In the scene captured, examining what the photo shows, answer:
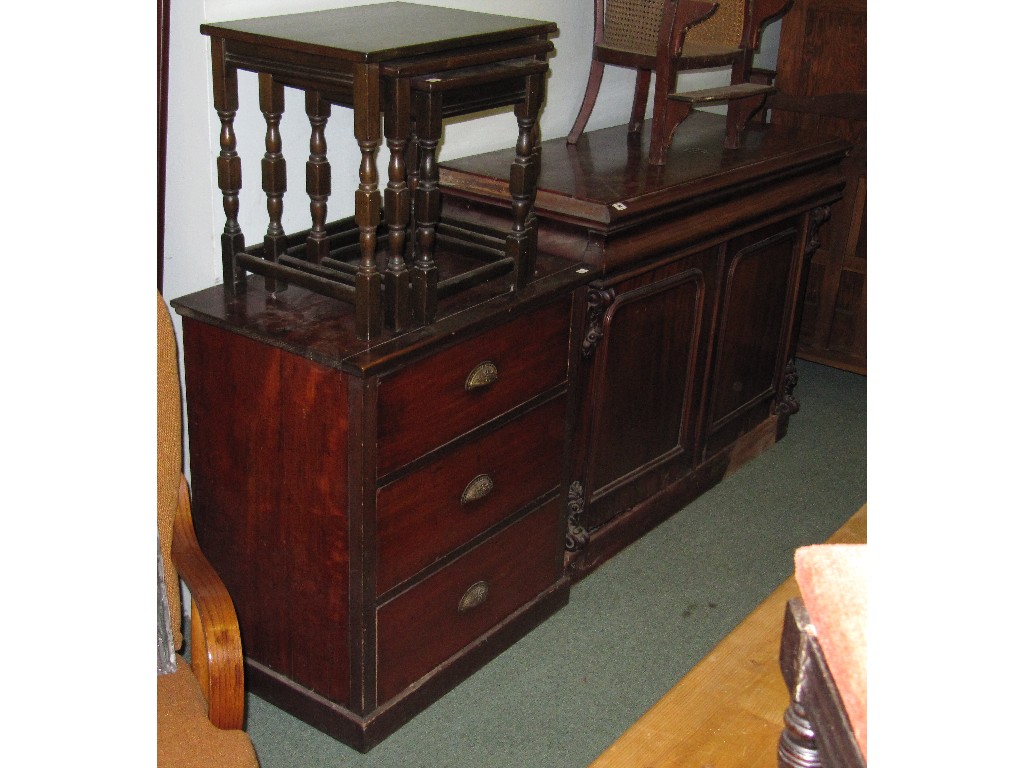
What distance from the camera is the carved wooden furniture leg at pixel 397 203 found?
198cm

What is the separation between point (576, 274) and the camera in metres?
2.48

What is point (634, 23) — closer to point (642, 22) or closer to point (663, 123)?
point (642, 22)

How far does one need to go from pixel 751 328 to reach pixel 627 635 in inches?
43.7

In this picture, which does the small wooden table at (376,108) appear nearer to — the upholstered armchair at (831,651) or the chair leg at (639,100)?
the chair leg at (639,100)

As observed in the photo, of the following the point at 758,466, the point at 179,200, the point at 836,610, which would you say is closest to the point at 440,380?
the point at 179,200

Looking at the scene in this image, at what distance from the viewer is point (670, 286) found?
2.90 meters

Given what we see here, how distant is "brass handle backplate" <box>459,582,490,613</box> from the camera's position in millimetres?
2445

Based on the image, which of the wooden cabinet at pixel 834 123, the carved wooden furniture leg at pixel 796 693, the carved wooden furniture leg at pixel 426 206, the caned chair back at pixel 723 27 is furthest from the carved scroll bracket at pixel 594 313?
the wooden cabinet at pixel 834 123

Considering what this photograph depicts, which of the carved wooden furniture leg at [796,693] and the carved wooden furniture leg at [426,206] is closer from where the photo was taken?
the carved wooden furniture leg at [796,693]

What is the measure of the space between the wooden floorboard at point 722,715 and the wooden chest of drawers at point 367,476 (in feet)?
2.29

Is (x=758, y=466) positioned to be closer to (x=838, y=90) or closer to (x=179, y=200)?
(x=838, y=90)

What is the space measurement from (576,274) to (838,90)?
1.97 meters

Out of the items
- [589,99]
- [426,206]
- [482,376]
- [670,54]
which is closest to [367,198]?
[426,206]

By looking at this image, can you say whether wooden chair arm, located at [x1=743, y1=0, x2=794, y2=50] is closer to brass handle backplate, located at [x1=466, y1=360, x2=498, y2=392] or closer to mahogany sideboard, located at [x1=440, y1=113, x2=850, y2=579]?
mahogany sideboard, located at [x1=440, y1=113, x2=850, y2=579]
